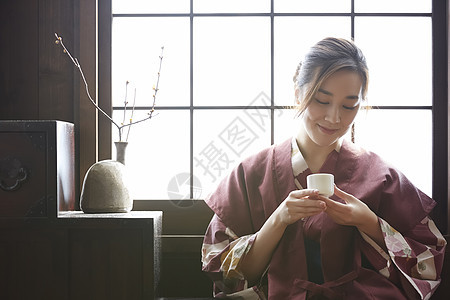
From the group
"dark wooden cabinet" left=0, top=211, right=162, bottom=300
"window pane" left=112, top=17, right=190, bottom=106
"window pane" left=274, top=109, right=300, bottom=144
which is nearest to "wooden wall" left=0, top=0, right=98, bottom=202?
"window pane" left=112, top=17, right=190, bottom=106

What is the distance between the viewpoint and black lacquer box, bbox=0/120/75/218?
1.87 metres

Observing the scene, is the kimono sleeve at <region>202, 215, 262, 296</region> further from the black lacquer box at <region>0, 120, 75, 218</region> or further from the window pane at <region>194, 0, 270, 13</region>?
the window pane at <region>194, 0, 270, 13</region>

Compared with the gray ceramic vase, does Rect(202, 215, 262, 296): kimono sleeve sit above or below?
below

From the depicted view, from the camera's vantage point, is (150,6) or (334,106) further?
(150,6)

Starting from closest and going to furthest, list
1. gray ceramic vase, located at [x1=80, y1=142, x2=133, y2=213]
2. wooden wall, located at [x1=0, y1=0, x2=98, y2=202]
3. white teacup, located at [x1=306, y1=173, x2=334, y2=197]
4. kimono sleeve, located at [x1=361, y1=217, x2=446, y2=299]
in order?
1. white teacup, located at [x1=306, y1=173, x2=334, y2=197]
2. kimono sleeve, located at [x1=361, y1=217, x2=446, y2=299]
3. gray ceramic vase, located at [x1=80, y1=142, x2=133, y2=213]
4. wooden wall, located at [x1=0, y1=0, x2=98, y2=202]

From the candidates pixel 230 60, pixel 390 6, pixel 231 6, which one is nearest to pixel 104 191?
pixel 230 60

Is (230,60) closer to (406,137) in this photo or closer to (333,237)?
(406,137)

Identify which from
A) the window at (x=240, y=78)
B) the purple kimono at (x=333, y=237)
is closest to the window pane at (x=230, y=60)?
the window at (x=240, y=78)

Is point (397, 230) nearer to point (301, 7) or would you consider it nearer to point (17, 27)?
point (301, 7)

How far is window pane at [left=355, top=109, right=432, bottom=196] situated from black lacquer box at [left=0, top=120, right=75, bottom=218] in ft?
4.74

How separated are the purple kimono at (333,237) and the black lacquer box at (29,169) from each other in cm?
62

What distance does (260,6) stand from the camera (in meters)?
2.45

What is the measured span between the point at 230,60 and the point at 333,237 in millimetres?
1075

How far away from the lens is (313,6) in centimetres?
245
